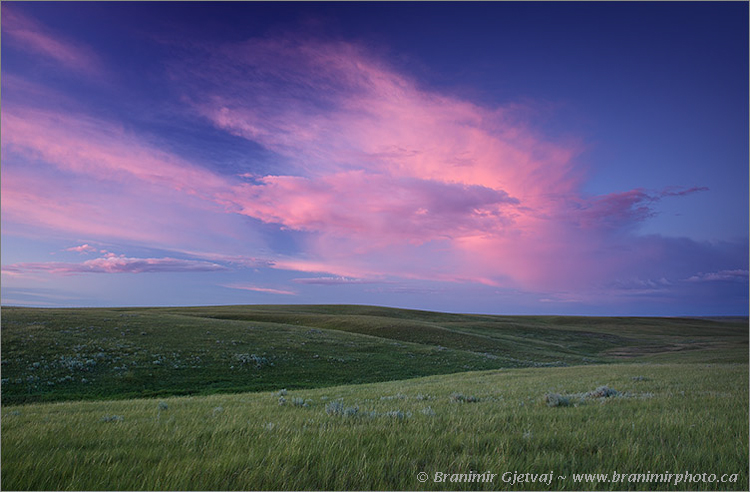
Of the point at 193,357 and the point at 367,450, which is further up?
the point at 367,450

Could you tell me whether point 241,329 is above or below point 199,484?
below

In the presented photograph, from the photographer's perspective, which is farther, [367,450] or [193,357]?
[193,357]

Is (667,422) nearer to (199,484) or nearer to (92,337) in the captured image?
(199,484)

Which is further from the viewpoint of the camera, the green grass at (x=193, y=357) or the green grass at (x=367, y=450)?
the green grass at (x=193, y=357)

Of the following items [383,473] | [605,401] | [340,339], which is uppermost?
[383,473]

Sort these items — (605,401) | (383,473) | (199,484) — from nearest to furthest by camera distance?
1. (199,484)
2. (383,473)
3. (605,401)

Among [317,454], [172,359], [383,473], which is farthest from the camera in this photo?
[172,359]

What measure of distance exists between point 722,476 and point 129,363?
36.5 m

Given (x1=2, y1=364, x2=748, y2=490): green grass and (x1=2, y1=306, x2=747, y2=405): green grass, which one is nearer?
(x1=2, y1=364, x2=748, y2=490): green grass

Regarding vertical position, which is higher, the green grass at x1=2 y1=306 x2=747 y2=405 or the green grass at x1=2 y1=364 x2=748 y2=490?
the green grass at x1=2 y1=364 x2=748 y2=490

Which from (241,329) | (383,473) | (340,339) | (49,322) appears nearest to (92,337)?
(49,322)

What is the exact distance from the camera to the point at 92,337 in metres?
38.4

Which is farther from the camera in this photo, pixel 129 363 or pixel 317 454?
pixel 129 363

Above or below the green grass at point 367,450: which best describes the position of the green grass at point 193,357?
below
